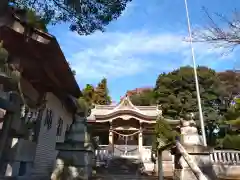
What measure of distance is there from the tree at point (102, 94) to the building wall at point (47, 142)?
26.7m

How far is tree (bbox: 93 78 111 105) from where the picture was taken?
1566 inches

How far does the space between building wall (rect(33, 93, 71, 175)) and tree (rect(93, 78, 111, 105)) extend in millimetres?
26710

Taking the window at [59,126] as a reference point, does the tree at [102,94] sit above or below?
above

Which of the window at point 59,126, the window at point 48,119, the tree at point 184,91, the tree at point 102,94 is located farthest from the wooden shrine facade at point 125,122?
the window at point 48,119

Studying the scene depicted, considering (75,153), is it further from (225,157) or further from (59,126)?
(225,157)

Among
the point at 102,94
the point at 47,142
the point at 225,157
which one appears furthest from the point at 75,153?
the point at 102,94

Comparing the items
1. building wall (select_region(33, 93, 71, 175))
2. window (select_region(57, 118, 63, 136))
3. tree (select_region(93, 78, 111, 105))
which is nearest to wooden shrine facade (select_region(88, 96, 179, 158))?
tree (select_region(93, 78, 111, 105))

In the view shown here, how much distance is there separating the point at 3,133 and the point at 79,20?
3.60 metres

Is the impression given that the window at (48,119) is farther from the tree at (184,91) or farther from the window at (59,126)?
the tree at (184,91)

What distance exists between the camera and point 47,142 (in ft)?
36.2

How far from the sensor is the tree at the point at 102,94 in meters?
39.8

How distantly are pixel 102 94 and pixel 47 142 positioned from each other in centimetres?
3003

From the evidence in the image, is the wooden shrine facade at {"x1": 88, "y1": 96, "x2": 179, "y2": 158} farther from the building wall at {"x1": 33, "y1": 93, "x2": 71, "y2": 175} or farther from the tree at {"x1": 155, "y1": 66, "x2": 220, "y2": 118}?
the building wall at {"x1": 33, "y1": 93, "x2": 71, "y2": 175}

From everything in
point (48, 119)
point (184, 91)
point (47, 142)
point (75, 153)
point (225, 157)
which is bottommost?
point (75, 153)
